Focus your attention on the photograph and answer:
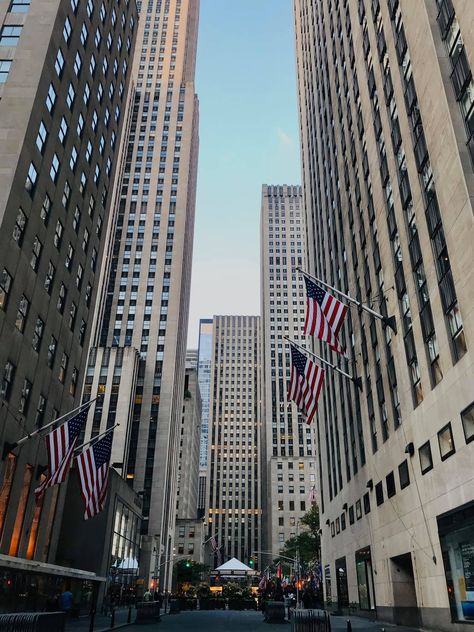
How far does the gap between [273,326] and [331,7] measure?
400 ft

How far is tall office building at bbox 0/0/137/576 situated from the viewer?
32938 mm

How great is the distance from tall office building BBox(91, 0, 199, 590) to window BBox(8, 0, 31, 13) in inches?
2796

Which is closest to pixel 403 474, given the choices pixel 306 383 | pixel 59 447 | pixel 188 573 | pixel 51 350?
pixel 306 383

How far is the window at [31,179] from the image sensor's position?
114ft

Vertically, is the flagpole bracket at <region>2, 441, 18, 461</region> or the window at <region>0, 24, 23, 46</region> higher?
the window at <region>0, 24, 23, 46</region>

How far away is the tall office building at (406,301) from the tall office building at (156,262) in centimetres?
5252

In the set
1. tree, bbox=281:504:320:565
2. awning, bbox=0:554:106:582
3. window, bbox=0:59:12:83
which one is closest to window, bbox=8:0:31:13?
window, bbox=0:59:12:83

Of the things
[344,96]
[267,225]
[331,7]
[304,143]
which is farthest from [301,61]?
[267,225]

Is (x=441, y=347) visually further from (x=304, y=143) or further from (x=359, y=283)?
(x=304, y=143)

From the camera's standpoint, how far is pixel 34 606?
27.8 metres

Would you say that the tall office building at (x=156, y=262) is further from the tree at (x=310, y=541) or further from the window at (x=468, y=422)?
the window at (x=468, y=422)

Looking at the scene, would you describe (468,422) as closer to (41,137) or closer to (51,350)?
(51,350)

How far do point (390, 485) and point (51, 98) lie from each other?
35959 millimetres

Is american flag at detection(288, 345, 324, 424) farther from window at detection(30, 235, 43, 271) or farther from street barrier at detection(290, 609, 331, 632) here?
window at detection(30, 235, 43, 271)
